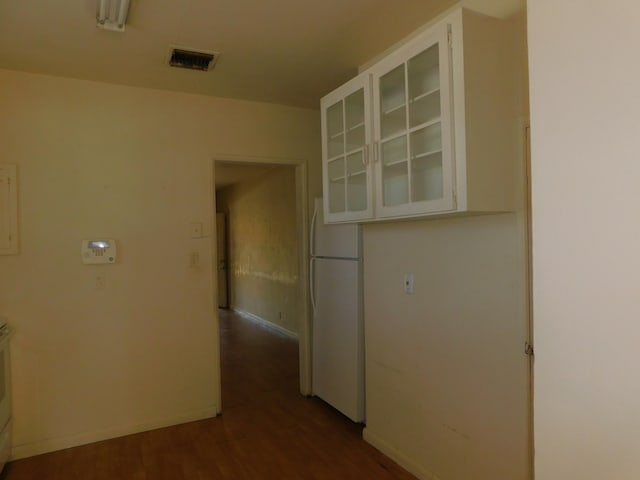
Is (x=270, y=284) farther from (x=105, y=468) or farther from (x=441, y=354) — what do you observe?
(x=441, y=354)

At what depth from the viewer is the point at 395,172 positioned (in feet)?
7.51

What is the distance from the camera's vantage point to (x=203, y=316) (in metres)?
3.38

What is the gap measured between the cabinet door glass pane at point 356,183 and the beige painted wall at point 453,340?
0.92 ft

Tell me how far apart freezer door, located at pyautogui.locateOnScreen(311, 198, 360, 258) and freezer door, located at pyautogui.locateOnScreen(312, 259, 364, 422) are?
0.07 metres

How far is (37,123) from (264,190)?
402cm

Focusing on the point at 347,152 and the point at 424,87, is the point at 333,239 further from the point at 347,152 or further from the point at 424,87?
the point at 424,87

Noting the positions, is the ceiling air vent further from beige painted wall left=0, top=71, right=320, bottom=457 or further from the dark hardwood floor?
the dark hardwood floor

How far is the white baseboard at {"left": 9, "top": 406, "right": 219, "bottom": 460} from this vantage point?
2822 mm

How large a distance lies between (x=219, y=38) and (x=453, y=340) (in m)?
2.13

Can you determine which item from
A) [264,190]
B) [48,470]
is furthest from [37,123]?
[264,190]

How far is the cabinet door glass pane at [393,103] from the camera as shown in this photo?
2.19 meters

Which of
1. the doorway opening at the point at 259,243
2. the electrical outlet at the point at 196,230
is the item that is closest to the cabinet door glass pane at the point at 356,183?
the electrical outlet at the point at 196,230

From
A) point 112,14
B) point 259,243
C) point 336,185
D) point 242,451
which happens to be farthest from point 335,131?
point 259,243

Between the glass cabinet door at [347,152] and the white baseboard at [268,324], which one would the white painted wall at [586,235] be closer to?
the glass cabinet door at [347,152]
